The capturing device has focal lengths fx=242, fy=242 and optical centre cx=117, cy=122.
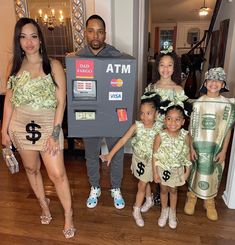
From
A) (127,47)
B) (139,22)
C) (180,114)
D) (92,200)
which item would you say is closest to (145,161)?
(180,114)

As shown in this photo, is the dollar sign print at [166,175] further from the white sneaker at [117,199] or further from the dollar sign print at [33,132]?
the dollar sign print at [33,132]

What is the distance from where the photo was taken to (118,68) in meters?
1.51

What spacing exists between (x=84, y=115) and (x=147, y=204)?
0.86 metres

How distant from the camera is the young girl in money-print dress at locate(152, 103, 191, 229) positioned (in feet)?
4.89

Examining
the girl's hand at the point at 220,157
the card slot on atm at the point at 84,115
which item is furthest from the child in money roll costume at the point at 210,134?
the card slot on atm at the point at 84,115

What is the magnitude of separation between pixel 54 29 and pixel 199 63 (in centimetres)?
342

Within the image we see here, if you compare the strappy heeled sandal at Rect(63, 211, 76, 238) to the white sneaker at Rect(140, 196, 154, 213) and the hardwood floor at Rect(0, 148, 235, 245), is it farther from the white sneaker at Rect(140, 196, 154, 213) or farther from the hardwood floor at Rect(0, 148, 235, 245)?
the white sneaker at Rect(140, 196, 154, 213)

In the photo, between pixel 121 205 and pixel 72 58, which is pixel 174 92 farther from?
pixel 121 205

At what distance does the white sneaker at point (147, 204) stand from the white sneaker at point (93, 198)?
1.22 feet

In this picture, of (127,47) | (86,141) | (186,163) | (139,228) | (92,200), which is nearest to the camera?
(186,163)

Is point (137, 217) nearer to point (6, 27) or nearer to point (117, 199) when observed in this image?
point (117, 199)

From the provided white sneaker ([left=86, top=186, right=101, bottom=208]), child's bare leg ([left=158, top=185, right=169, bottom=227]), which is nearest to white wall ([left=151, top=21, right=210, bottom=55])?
white sneaker ([left=86, top=186, right=101, bottom=208])

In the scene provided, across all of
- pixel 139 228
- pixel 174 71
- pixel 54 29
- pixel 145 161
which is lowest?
pixel 139 228

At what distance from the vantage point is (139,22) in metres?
2.56
